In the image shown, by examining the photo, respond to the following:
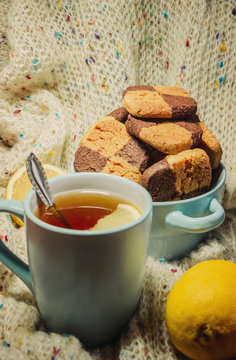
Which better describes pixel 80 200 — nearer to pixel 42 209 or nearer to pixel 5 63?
pixel 42 209

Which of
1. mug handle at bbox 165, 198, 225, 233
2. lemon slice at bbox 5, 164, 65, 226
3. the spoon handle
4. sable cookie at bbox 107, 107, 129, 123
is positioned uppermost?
the spoon handle

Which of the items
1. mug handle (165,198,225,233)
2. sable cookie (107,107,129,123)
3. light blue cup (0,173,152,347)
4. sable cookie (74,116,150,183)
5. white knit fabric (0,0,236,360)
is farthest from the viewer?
white knit fabric (0,0,236,360)

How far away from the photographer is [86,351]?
0.68 m

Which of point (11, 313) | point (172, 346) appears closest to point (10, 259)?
point (11, 313)

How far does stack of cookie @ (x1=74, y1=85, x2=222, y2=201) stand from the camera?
86cm

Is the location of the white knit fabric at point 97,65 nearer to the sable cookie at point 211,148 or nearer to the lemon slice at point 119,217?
the sable cookie at point 211,148

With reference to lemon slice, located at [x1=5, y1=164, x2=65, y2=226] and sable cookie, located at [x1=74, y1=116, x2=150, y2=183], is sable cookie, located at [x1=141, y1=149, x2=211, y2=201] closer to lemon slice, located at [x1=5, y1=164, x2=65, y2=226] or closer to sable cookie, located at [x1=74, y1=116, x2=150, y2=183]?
sable cookie, located at [x1=74, y1=116, x2=150, y2=183]

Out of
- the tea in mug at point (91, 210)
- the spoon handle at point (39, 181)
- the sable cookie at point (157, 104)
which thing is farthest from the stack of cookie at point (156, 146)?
the spoon handle at point (39, 181)

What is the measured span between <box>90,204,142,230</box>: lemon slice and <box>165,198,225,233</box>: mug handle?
145 millimetres

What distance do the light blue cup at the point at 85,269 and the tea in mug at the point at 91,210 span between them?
2 centimetres

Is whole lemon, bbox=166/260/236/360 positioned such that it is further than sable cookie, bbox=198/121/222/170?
No

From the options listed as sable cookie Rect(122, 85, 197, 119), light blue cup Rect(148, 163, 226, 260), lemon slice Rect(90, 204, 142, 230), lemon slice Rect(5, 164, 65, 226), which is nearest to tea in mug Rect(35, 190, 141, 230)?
lemon slice Rect(90, 204, 142, 230)

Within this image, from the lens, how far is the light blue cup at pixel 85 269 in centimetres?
58

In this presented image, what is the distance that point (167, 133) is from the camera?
89 cm
